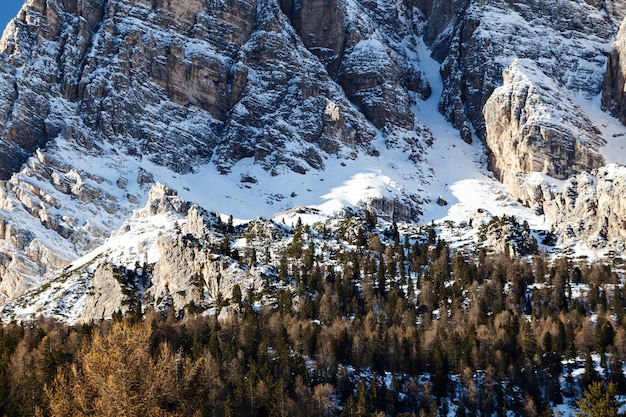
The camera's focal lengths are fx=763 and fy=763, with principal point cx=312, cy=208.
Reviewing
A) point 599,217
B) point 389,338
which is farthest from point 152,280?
point 599,217

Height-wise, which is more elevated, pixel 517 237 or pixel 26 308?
pixel 517 237

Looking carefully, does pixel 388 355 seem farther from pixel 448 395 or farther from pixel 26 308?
pixel 26 308

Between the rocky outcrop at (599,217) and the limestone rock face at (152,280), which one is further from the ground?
the rocky outcrop at (599,217)

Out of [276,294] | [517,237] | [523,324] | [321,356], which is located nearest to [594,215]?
[517,237]

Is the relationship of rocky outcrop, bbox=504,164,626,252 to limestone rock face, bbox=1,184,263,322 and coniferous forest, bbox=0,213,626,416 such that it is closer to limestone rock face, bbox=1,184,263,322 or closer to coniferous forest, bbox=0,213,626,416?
coniferous forest, bbox=0,213,626,416

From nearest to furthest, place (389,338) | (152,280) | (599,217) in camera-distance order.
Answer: (389,338), (152,280), (599,217)

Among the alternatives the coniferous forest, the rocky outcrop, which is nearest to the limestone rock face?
the coniferous forest

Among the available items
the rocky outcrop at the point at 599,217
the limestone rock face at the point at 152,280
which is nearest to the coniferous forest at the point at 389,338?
the limestone rock face at the point at 152,280

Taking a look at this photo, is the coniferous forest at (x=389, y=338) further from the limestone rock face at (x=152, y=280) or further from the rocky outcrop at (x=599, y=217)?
the rocky outcrop at (x=599, y=217)

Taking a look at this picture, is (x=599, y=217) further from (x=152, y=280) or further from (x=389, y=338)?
(x=152, y=280)
